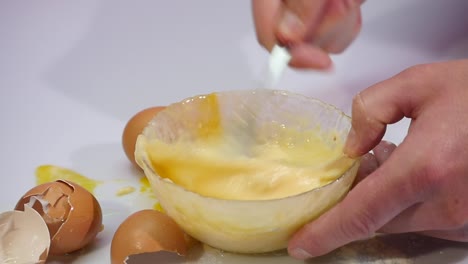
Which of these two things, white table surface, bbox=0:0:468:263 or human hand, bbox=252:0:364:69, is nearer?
human hand, bbox=252:0:364:69

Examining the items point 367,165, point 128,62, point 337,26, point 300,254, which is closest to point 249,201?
point 300,254

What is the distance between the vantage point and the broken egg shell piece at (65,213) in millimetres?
840

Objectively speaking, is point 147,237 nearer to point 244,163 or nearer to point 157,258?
point 157,258

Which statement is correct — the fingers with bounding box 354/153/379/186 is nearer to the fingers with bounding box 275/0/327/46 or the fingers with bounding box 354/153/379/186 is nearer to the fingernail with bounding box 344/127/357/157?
the fingernail with bounding box 344/127/357/157

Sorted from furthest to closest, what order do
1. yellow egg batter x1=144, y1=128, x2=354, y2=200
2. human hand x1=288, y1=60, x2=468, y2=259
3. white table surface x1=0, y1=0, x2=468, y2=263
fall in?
white table surface x1=0, y1=0, x2=468, y2=263
yellow egg batter x1=144, y1=128, x2=354, y2=200
human hand x1=288, y1=60, x2=468, y2=259

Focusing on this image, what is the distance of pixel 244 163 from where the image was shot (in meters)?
0.89

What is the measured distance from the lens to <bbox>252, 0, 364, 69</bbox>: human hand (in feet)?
2.92

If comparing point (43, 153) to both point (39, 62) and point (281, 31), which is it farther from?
point (281, 31)

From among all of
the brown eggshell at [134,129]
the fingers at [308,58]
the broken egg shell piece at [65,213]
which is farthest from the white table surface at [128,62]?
the fingers at [308,58]

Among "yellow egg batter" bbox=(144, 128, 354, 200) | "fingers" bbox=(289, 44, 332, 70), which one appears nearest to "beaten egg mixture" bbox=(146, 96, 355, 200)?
"yellow egg batter" bbox=(144, 128, 354, 200)

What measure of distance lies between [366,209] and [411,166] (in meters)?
0.07

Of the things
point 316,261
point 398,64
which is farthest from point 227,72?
point 316,261

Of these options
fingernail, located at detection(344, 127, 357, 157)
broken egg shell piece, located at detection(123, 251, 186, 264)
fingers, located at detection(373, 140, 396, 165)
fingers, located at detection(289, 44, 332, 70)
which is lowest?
broken egg shell piece, located at detection(123, 251, 186, 264)

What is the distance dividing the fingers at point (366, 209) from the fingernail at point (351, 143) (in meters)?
0.08
